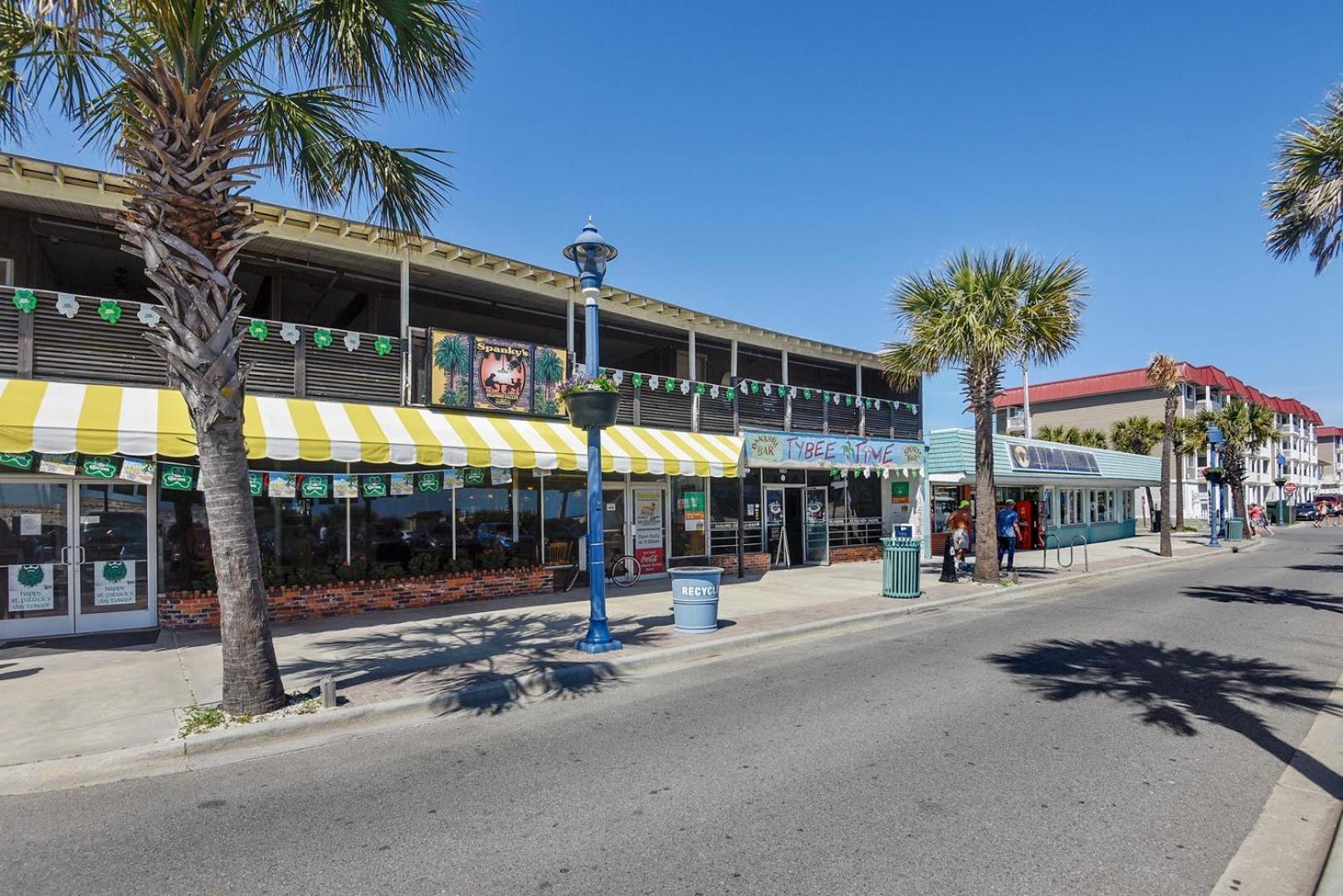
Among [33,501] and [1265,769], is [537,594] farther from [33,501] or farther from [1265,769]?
[1265,769]

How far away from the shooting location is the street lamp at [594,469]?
8812 millimetres

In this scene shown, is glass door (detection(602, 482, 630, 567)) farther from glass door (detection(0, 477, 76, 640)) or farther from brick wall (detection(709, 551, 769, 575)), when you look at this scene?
glass door (detection(0, 477, 76, 640))

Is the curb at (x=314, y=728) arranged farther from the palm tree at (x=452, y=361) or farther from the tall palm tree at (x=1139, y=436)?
the tall palm tree at (x=1139, y=436)

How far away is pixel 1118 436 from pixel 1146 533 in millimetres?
7531

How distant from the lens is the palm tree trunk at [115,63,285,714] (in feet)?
20.3

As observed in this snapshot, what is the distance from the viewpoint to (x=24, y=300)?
381 inches

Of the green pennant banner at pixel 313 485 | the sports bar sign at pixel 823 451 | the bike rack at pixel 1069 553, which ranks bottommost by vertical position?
the bike rack at pixel 1069 553

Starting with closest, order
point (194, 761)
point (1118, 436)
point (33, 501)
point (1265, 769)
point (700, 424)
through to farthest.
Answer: point (1265, 769) → point (194, 761) → point (33, 501) → point (700, 424) → point (1118, 436)

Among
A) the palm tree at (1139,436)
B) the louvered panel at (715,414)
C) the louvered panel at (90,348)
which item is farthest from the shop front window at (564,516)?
the palm tree at (1139,436)

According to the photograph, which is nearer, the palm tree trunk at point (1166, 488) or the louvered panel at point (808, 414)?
the louvered panel at point (808, 414)

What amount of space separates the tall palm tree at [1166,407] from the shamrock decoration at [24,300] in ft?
91.5

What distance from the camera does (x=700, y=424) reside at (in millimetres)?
16984

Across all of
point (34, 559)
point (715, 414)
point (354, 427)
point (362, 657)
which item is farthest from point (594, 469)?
point (715, 414)

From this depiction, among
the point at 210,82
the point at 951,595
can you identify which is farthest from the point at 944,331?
the point at 210,82
